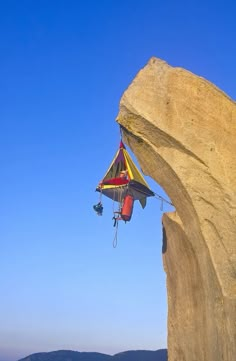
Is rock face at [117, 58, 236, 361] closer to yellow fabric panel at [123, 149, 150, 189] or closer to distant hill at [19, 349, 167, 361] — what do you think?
yellow fabric panel at [123, 149, 150, 189]

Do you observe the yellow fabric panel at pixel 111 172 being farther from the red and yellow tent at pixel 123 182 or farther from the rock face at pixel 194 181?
the rock face at pixel 194 181

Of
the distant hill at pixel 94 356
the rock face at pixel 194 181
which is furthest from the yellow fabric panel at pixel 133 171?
the distant hill at pixel 94 356

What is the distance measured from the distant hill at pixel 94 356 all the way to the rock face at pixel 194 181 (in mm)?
67113

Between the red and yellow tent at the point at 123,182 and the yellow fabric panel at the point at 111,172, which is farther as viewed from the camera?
the yellow fabric panel at the point at 111,172

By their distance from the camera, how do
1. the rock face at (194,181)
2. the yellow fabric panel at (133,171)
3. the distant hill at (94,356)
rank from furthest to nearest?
the distant hill at (94,356) → the yellow fabric panel at (133,171) → the rock face at (194,181)

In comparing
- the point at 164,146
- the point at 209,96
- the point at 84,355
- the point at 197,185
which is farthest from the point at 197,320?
the point at 84,355

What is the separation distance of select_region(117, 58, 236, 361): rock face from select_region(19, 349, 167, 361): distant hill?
67113 mm

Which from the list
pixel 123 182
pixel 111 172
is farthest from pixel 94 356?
pixel 123 182

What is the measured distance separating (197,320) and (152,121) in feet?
16.7

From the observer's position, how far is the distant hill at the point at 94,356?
80.1 meters

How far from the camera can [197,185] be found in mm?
12562

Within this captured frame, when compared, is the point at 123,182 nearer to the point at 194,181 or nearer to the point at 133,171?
the point at 133,171

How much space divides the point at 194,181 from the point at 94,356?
80532 millimetres

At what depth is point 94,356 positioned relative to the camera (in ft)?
287
